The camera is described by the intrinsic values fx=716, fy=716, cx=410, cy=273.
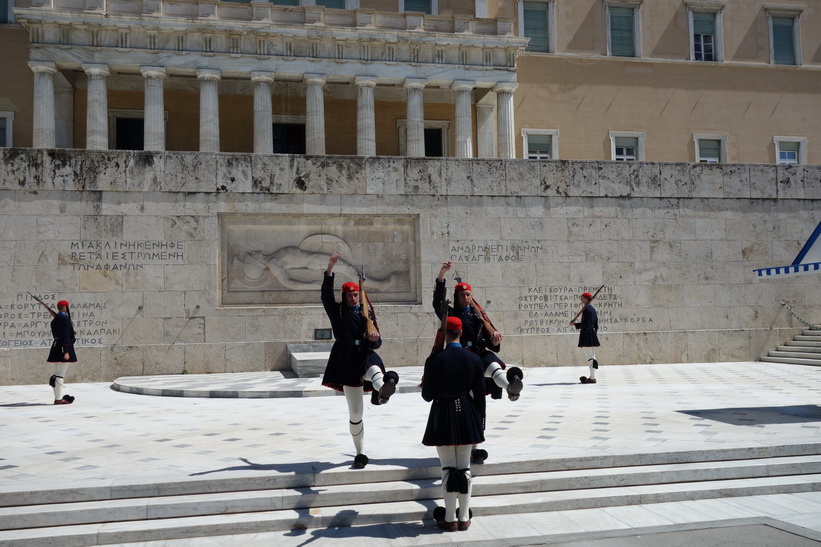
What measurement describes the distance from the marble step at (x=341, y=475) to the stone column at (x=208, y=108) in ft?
97.8

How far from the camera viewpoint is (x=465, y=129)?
37.7 metres

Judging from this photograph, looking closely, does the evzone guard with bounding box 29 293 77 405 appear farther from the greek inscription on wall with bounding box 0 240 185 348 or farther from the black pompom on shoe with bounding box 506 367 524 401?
the black pompom on shoe with bounding box 506 367 524 401

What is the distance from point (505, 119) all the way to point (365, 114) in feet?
24.7

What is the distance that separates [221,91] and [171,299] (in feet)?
76.9

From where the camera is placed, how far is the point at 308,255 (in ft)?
60.9

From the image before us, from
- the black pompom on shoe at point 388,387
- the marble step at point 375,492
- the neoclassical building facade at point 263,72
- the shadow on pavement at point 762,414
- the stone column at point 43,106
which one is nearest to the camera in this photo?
the marble step at point 375,492

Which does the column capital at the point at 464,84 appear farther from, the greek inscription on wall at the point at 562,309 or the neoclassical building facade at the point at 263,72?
the greek inscription on wall at the point at 562,309

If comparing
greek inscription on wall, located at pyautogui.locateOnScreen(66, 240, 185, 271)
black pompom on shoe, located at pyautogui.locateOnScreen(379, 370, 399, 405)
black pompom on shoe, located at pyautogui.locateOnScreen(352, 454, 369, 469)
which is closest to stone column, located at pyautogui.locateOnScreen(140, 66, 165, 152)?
greek inscription on wall, located at pyautogui.locateOnScreen(66, 240, 185, 271)

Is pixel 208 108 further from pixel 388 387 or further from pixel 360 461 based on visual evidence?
pixel 388 387

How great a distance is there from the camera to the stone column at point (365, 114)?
3666 centimetres

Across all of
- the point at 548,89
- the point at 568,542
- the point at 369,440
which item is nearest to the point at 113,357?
the point at 369,440

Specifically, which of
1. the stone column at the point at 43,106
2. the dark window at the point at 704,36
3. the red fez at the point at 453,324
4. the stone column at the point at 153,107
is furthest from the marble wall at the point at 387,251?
the dark window at the point at 704,36

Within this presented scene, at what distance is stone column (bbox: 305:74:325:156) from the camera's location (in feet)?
118

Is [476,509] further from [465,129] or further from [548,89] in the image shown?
[548,89]
